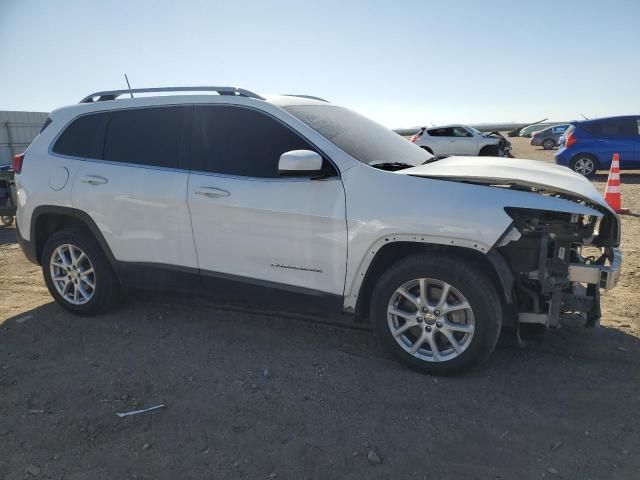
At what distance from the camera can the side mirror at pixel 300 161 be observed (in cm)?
345

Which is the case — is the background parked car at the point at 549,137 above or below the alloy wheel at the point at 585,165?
above

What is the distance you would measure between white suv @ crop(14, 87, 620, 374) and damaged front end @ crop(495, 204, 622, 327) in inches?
0.5

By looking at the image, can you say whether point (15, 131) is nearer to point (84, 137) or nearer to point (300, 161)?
point (84, 137)

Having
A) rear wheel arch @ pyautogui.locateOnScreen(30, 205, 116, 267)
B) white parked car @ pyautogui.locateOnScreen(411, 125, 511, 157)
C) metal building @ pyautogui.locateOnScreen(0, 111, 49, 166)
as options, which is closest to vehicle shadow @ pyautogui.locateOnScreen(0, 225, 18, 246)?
rear wheel arch @ pyautogui.locateOnScreen(30, 205, 116, 267)

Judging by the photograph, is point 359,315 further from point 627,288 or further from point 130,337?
point 627,288

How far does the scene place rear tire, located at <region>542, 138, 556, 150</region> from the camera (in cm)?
3378

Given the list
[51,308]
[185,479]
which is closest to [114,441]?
[185,479]

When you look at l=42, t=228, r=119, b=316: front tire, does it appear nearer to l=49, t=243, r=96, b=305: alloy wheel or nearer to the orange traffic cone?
l=49, t=243, r=96, b=305: alloy wheel

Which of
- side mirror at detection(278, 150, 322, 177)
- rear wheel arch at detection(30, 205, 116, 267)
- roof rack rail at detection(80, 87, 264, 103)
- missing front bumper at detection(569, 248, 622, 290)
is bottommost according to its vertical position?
missing front bumper at detection(569, 248, 622, 290)

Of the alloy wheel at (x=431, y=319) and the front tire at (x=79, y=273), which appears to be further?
the front tire at (x=79, y=273)

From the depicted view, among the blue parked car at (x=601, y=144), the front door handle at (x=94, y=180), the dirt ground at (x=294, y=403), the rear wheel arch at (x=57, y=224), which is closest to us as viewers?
the dirt ground at (x=294, y=403)

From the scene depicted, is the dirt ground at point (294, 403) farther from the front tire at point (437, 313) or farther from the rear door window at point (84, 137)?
the rear door window at point (84, 137)

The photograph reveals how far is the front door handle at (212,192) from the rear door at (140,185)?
6.0 inches

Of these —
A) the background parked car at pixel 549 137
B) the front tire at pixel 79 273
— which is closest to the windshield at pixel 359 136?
the front tire at pixel 79 273
